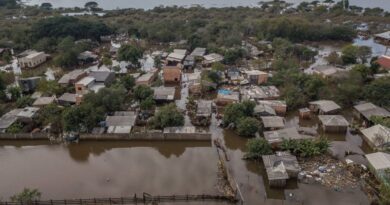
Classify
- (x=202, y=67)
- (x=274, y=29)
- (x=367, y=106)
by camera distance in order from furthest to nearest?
(x=274, y=29) → (x=202, y=67) → (x=367, y=106)

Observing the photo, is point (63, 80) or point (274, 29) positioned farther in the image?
point (274, 29)

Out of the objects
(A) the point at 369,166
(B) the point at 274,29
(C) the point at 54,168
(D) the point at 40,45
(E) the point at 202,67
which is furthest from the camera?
(B) the point at 274,29

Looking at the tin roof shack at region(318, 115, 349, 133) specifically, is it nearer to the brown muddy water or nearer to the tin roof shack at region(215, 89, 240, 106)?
the brown muddy water

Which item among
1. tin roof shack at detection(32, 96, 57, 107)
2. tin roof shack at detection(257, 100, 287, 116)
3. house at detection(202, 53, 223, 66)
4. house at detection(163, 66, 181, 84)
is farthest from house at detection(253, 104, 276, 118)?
tin roof shack at detection(32, 96, 57, 107)

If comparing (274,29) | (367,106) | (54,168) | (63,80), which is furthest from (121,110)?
(274,29)

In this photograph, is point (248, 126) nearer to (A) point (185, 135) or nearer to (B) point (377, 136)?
(A) point (185, 135)

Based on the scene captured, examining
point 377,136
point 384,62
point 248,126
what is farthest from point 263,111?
point 384,62

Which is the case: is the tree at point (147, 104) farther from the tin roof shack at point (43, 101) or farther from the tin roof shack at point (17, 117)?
the tin roof shack at point (17, 117)

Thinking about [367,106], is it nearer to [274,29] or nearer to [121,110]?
[121,110]
